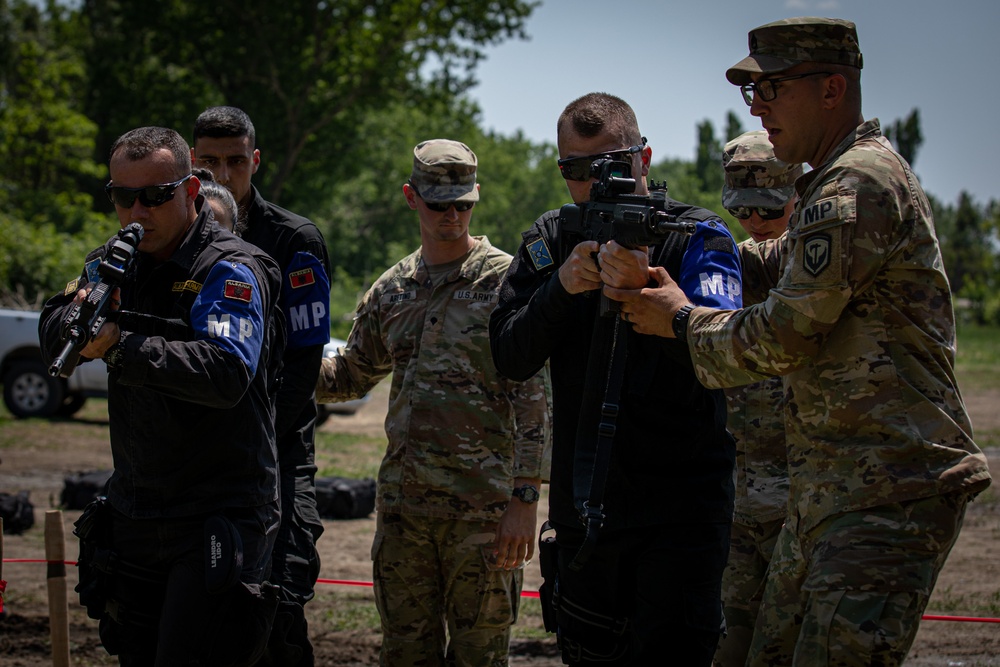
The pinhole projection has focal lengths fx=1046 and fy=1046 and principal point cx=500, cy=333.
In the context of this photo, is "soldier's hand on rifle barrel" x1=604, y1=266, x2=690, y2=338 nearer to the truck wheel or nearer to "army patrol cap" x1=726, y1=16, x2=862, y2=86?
"army patrol cap" x1=726, y1=16, x2=862, y2=86

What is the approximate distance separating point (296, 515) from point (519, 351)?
144cm

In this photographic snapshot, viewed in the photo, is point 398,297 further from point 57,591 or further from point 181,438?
point 57,591

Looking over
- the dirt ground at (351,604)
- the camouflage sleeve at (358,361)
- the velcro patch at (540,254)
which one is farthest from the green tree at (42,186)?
the velcro patch at (540,254)

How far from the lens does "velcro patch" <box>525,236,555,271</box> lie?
378 cm

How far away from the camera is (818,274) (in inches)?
113

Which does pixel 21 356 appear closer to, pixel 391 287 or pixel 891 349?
pixel 391 287

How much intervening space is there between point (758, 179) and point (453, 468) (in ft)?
6.09

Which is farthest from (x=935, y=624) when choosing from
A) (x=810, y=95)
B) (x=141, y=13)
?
(x=141, y=13)

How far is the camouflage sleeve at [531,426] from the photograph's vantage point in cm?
439

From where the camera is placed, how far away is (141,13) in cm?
3025

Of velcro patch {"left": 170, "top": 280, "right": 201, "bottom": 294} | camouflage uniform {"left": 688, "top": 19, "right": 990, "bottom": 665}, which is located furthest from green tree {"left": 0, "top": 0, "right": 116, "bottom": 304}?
camouflage uniform {"left": 688, "top": 19, "right": 990, "bottom": 665}

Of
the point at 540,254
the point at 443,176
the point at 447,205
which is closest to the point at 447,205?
the point at 447,205

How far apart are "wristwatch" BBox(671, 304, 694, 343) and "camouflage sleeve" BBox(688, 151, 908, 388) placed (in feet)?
0.37

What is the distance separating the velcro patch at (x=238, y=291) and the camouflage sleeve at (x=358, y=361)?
1305mm
